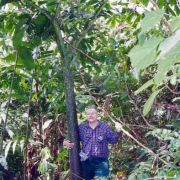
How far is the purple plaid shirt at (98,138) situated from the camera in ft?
13.6

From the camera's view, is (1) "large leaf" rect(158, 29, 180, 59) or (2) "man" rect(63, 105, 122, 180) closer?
(1) "large leaf" rect(158, 29, 180, 59)

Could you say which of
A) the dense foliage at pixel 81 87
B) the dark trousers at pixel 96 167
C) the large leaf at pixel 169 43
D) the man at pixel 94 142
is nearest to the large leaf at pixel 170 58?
the large leaf at pixel 169 43

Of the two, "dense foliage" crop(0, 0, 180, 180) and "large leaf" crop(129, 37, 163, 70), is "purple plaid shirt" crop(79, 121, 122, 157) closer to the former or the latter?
"dense foliage" crop(0, 0, 180, 180)

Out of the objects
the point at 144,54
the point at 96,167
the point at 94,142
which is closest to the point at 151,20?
the point at 144,54

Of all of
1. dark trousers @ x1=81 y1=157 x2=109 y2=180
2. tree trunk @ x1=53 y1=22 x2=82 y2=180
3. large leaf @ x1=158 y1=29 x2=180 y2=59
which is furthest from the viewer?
dark trousers @ x1=81 y1=157 x2=109 y2=180

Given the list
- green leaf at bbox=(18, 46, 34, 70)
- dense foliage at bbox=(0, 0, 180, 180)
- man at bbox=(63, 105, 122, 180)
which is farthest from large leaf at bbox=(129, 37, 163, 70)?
man at bbox=(63, 105, 122, 180)

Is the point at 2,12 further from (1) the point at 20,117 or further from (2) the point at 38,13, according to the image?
(1) the point at 20,117

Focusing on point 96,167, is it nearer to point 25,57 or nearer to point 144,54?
point 25,57

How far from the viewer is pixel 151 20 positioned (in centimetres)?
54

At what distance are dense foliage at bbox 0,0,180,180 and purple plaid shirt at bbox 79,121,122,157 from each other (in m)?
0.17

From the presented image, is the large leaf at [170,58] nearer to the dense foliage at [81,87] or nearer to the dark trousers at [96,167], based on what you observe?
the dense foliage at [81,87]

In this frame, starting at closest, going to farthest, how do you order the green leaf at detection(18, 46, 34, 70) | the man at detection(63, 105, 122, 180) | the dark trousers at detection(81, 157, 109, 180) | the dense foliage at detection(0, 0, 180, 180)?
the green leaf at detection(18, 46, 34, 70)
the dense foliage at detection(0, 0, 180, 180)
the man at detection(63, 105, 122, 180)
the dark trousers at detection(81, 157, 109, 180)

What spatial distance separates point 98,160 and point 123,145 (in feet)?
3.22

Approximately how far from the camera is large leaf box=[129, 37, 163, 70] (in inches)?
20.5
